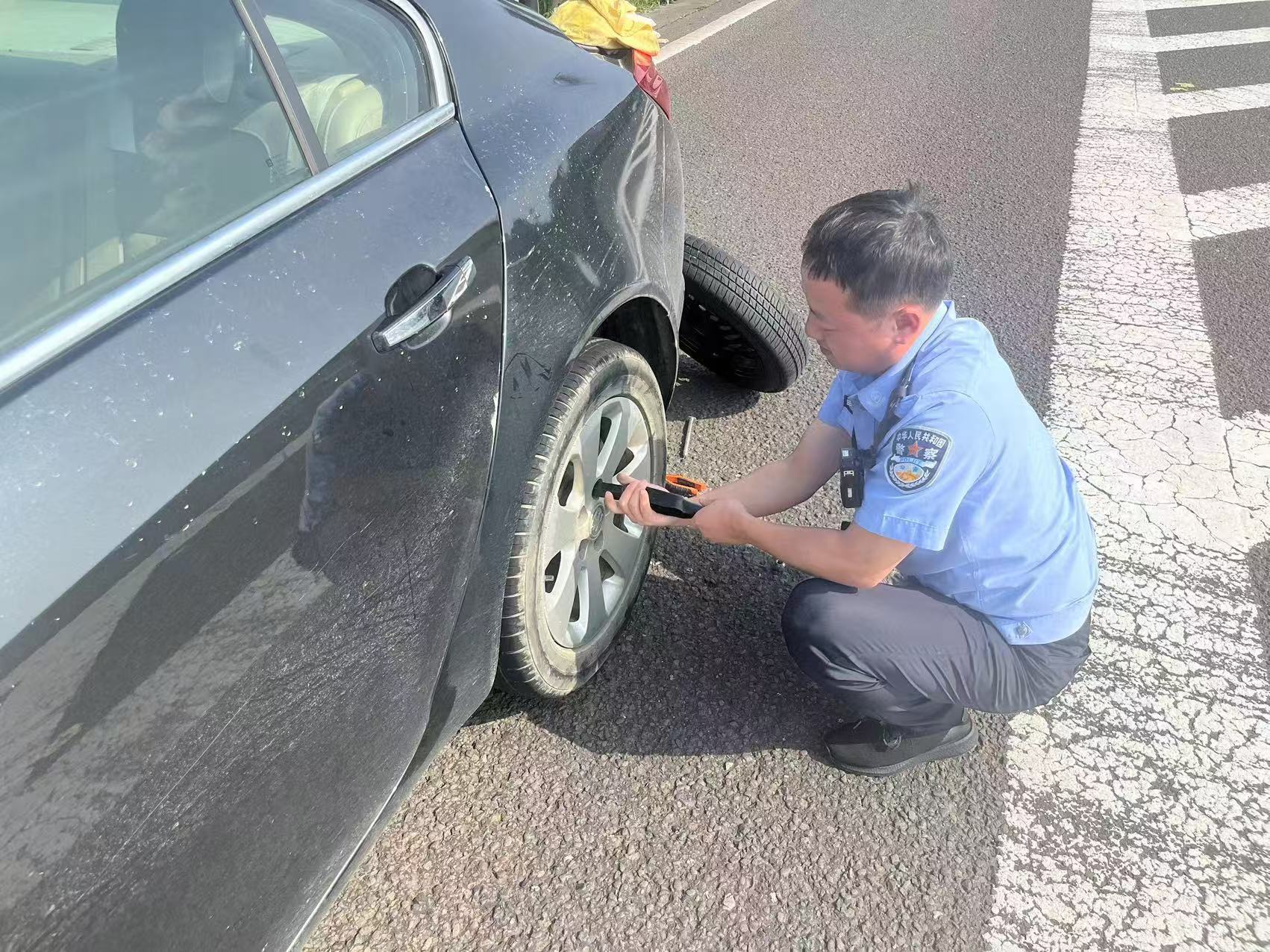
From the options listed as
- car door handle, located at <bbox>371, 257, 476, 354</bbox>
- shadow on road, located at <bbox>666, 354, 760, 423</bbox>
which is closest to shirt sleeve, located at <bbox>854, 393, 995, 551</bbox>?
car door handle, located at <bbox>371, 257, 476, 354</bbox>

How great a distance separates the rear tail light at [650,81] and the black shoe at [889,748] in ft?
5.22

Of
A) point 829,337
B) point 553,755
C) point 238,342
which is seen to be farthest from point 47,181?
point 553,755

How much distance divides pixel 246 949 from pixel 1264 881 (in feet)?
5.81

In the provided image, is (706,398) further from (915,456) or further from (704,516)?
(915,456)

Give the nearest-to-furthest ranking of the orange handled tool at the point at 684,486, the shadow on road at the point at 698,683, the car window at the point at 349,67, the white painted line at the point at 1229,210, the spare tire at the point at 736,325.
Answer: the car window at the point at 349,67, the shadow on road at the point at 698,683, the orange handled tool at the point at 684,486, the spare tire at the point at 736,325, the white painted line at the point at 1229,210

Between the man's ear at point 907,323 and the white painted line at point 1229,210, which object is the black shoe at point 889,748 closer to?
the man's ear at point 907,323

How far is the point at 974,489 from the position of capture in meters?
1.72

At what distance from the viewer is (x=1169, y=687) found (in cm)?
215

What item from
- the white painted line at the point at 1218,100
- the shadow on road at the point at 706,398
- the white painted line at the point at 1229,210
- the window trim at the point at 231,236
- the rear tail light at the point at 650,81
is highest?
the window trim at the point at 231,236

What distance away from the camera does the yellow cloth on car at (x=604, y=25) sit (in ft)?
8.85

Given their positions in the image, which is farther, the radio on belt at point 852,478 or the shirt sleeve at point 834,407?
the shirt sleeve at point 834,407

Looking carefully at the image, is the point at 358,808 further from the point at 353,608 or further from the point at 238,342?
the point at 238,342

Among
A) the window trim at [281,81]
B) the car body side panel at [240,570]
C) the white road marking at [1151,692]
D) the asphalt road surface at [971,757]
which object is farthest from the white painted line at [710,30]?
the car body side panel at [240,570]

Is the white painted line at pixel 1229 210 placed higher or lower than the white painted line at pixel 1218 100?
lower
